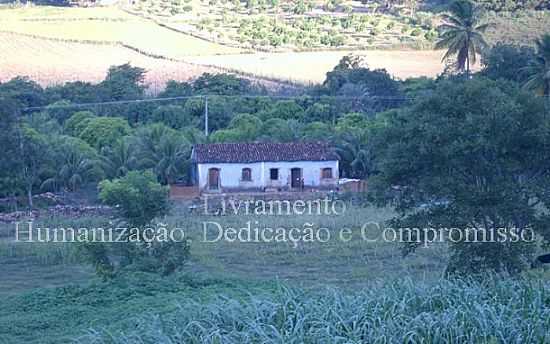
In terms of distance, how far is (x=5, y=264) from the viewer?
1900cm

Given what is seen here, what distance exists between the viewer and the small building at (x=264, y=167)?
96.7 ft

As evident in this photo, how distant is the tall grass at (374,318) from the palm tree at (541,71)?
79.9 feet

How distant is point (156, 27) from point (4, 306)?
5618cm

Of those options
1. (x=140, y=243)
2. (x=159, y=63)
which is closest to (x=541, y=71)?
(x=140, y=243)

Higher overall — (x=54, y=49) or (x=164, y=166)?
(x=54, y=49)

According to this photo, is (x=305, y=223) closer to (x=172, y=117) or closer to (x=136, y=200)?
(x=136, y=200)

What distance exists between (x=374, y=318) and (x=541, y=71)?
26.8m

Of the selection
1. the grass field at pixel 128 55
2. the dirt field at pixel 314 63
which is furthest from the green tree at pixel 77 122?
the dirt field at pixel 314 63

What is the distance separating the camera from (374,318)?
8266mm

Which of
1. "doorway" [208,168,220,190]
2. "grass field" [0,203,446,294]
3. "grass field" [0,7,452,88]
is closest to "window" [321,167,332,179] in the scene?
"doorway" [208,168,220,190]

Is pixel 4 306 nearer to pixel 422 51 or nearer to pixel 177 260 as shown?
pixel 177 260

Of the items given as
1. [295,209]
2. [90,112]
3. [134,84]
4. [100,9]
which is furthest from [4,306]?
[100,9]

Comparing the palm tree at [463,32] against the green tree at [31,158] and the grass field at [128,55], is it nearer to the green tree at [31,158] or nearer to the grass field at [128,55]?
the grass field at [128,55]

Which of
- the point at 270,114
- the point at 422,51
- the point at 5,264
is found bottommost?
the point at 5,264
